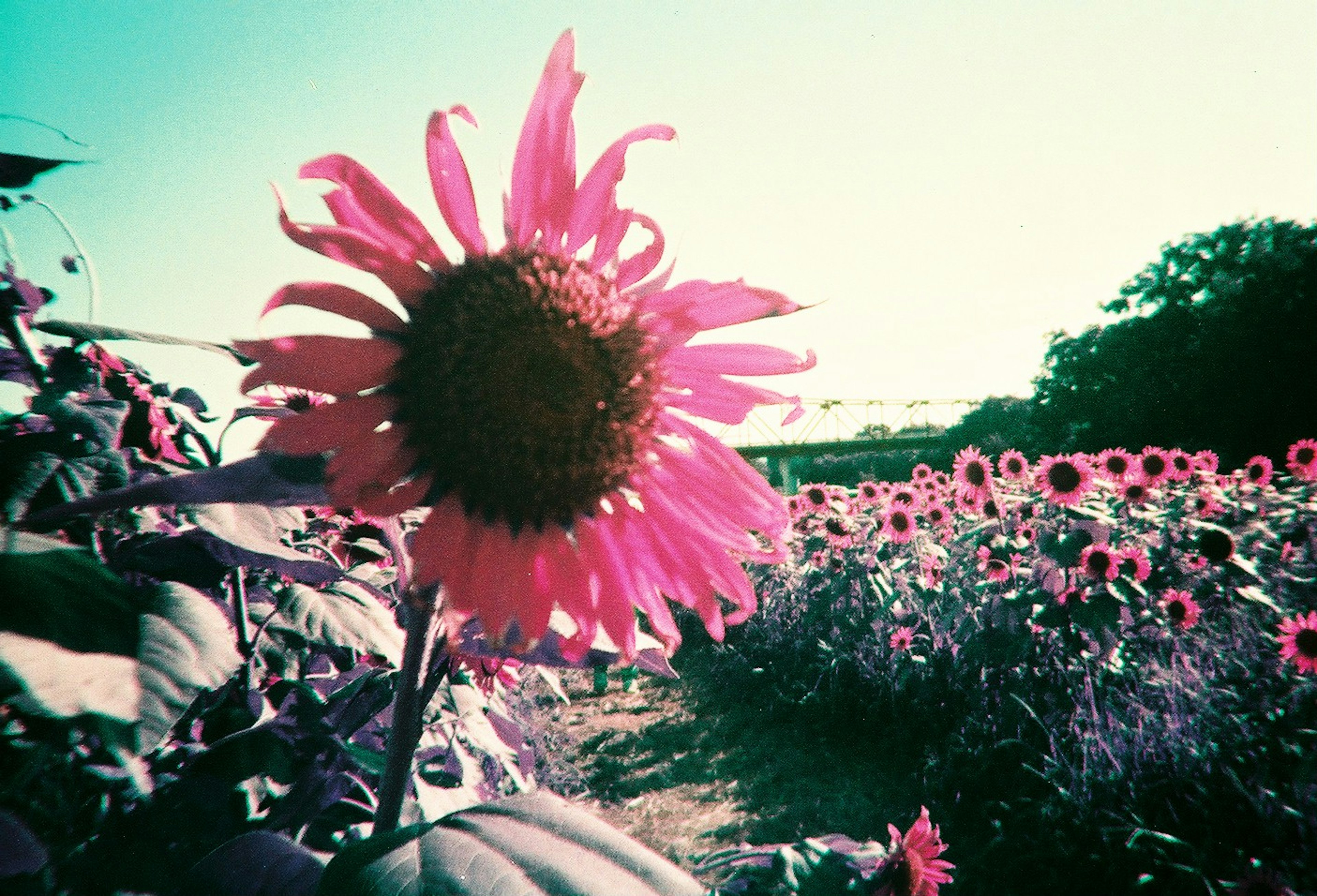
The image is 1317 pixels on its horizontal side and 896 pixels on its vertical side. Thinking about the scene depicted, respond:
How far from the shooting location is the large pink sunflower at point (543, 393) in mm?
612

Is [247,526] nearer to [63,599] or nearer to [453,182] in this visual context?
[63,599]

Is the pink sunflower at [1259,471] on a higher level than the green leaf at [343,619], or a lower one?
lower

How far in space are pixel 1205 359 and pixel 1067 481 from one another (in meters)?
21.4

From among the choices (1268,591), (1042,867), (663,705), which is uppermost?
(1268,591)

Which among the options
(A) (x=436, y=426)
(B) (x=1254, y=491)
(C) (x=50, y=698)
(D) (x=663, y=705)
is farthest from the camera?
(D) (x=663, y=705)

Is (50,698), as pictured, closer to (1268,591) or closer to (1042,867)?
(1042,867)

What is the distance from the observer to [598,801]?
4246 millimetres

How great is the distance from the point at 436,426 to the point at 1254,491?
22.8ft

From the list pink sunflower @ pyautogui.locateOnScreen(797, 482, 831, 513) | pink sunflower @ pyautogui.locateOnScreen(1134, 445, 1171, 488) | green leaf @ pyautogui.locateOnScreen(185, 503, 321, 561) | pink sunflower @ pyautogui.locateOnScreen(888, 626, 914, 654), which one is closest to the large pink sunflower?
green leaf @ pyautogui.locateOnScreen(185, 503, 321, 561)

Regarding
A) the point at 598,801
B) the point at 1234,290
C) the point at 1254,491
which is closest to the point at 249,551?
the point at 598,801

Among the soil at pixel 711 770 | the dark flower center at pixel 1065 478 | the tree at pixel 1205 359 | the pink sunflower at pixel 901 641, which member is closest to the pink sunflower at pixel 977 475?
the dark flower center at pixel 1065 478

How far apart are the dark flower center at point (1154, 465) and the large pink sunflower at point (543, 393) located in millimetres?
5508

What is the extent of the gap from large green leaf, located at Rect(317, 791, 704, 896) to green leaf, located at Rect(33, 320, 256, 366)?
422 mm

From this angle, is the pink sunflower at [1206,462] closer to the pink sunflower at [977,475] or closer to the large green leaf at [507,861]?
the pink sunflower at [977,475]
